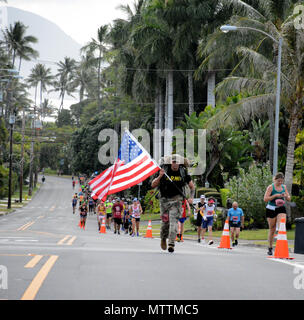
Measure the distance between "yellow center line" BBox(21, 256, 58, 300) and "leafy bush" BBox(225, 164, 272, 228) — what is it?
65.6 feet

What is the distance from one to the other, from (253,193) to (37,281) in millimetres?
22060

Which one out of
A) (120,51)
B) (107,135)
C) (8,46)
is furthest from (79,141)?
(120,51)

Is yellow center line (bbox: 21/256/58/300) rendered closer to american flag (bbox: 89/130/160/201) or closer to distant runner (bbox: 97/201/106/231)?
american flag (bbox: 89/130/160/201)

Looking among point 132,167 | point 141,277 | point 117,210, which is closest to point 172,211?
point 141,277

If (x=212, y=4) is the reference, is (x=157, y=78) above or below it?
below

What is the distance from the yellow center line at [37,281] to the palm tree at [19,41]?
271 feet

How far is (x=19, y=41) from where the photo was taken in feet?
291

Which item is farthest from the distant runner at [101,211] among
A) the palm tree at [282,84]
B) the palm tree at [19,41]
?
the palm tree at [19,41]

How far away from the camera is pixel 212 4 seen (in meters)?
43.5

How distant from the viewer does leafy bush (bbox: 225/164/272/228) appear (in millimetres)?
28969

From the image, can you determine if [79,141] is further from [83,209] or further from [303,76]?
[303,76]

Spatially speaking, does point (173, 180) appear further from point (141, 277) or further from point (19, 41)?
point (19, 41)

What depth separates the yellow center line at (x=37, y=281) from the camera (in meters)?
6.89

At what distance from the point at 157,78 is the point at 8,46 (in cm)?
4608
